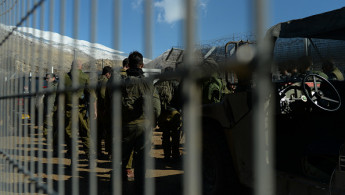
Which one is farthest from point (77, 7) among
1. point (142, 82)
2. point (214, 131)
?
point (214, 131)

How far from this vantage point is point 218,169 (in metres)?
3.17

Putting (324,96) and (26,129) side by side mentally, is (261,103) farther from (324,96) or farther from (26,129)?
(324,96)

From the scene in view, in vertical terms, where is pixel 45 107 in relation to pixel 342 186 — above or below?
above

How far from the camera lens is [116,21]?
1.10 metres

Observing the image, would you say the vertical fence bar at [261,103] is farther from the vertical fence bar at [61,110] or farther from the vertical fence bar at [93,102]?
the vertical fence bar at [61,110]

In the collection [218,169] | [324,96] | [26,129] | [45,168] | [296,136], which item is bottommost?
[218,169]

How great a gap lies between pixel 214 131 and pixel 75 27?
85.7 inches

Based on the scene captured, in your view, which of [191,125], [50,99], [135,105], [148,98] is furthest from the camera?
[50,99]

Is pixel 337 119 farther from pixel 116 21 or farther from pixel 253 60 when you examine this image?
pixel 253 60

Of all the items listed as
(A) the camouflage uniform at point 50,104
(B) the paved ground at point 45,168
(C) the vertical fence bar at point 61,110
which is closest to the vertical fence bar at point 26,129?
(B) the paved ground at point 45,168

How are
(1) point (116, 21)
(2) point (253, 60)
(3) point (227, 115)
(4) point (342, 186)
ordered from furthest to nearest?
(3) point (227, 115) → (4) point (342, 186) → (1) point (116, 21) → (2) point (253, 60)

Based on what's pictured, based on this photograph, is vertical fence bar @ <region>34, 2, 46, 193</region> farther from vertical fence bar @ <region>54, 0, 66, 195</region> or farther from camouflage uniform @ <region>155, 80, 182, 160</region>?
camouflage uniform @ <region>155, 80, 182, 160</region>

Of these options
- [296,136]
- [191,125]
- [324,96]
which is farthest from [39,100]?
[324,96]

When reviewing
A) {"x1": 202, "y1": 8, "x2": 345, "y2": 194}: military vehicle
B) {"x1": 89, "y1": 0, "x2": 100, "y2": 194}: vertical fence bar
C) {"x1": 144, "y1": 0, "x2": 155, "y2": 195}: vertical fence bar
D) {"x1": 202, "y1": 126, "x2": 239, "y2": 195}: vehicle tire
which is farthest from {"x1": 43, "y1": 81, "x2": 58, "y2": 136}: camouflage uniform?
{"x1": 202, "y1": 126, "x2": 239, "y2": 195}: vehicle tire
